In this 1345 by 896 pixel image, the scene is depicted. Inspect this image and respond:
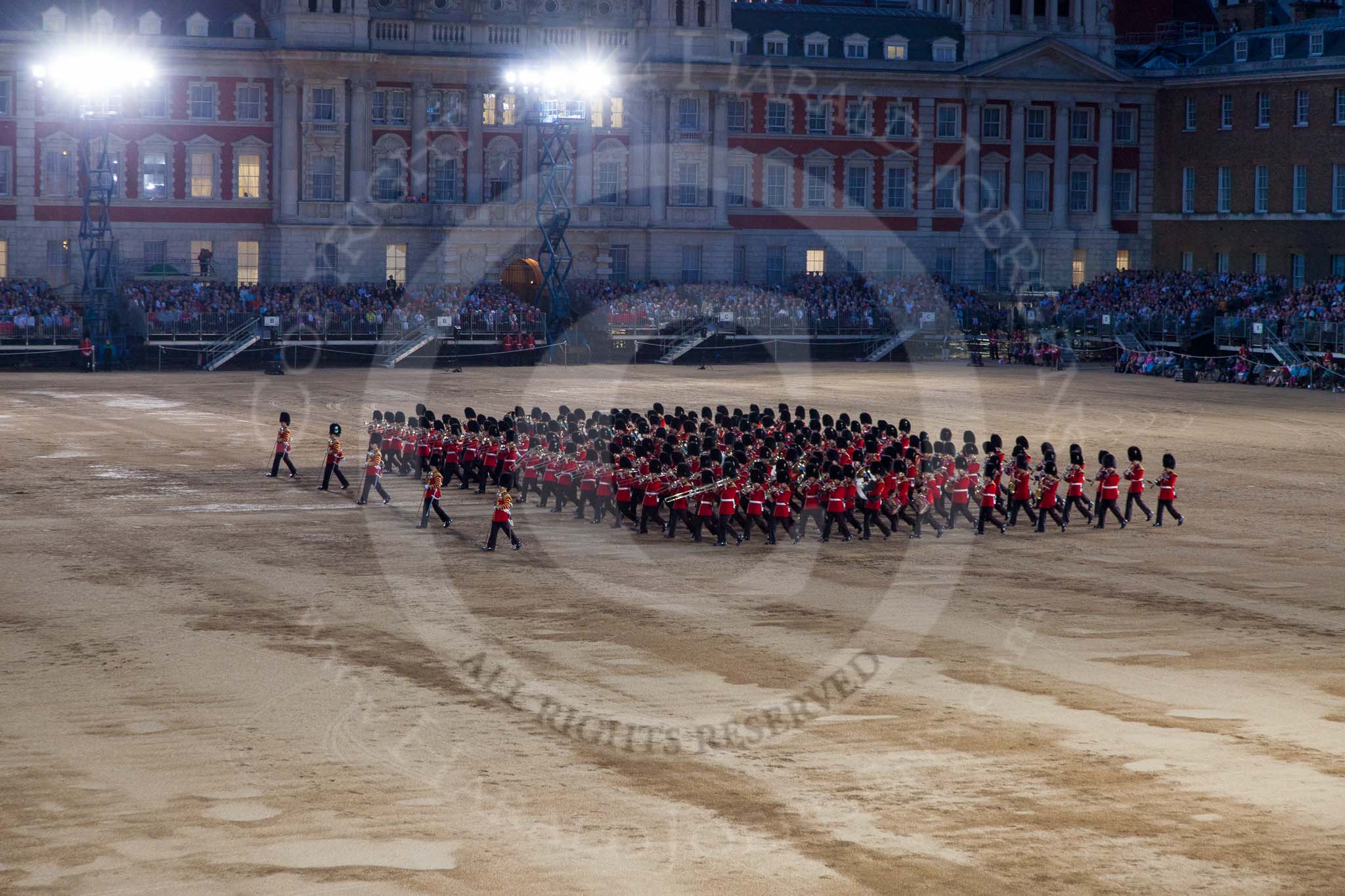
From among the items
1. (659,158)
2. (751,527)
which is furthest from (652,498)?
(659,158)

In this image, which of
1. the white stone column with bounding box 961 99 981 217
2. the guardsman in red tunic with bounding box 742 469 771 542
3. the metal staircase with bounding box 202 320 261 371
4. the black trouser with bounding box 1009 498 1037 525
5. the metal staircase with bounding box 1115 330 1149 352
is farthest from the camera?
the white stone column with bounding box 961 99 981 217

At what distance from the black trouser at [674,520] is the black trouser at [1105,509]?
267 inches

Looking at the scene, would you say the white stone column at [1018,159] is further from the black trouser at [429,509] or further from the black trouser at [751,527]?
the black trouser at [429,509]

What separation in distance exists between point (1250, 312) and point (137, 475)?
141 ft

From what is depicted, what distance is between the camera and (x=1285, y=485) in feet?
108

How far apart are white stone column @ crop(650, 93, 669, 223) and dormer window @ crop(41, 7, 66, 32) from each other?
25697 millimetres

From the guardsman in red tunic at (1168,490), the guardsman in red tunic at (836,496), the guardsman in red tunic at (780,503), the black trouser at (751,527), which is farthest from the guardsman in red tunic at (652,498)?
the guardsman in red tunic at (1168,490)

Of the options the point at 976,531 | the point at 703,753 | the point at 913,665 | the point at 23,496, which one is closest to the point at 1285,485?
the point at 976,531

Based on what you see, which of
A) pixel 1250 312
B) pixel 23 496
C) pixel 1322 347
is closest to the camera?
pixel 23 496

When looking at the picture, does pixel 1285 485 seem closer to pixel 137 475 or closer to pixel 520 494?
pixel 520 494

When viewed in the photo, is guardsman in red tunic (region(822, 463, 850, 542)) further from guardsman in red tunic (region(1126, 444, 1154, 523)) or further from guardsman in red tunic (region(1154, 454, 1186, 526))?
guardsman in red tunic (region(1154, 454, 1186, 526))

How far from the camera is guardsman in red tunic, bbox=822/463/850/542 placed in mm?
26719

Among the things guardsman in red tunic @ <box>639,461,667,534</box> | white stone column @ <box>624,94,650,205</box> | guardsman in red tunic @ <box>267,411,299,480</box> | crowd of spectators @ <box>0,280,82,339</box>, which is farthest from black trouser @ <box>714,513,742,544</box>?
white stone column @ <box>624,94,650,205</box>

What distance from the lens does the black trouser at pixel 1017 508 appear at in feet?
91.2
